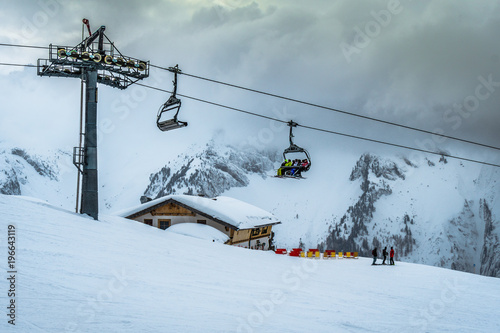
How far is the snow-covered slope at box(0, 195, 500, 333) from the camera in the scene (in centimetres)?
825

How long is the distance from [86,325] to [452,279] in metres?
18.7

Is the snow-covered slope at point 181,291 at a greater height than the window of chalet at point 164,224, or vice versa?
the window of chalet at point 164,224

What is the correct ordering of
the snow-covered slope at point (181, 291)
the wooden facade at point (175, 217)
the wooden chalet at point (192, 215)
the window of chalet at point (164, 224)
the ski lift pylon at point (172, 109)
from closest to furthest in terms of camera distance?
the snow-covered slope at point (181, 291) → the ski lift pylon at point (172, 109) → the wooden chalet at point (192, 215) → the wooden facade at point (175, 217) → the window of chalet at point (164, 224)

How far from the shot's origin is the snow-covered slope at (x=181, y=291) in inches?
325

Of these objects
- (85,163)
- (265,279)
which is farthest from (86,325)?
(85,163)

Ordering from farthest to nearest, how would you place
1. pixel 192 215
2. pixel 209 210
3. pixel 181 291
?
pixel 192 215 → pixel 209 210 → pixel 181 291

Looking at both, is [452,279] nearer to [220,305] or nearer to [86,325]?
[220,305]

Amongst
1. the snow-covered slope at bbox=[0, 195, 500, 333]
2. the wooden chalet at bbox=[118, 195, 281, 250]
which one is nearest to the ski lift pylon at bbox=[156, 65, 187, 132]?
the snow-covered slope at bbox=[0, 195, 500, 333]

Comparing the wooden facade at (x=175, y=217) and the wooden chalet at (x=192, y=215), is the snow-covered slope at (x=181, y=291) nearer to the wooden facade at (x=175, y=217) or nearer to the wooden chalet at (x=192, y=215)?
the wooden chalet at (x=192, y=215)

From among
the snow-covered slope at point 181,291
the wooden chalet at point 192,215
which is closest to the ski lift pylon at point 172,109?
the snow-covered slope at point 181,291

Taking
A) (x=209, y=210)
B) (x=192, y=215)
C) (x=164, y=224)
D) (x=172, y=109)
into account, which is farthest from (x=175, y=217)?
(x=172, y=109)

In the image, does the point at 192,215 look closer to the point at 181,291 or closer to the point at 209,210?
the point at 209,210

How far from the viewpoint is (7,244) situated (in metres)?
10.8

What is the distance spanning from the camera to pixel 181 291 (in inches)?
419
